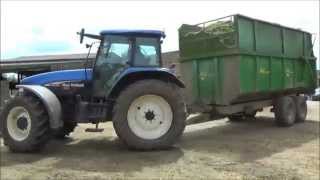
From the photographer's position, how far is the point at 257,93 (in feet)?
42.1

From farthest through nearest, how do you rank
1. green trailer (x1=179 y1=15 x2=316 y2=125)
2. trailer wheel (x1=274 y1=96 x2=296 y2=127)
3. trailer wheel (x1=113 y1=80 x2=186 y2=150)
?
trailer wheel (x1=274 y1=96 x2=296 y2=127), green trailer (x1=179 y1=15 x2=316 y2=125), trailer wheel (x1=113 y1=80 x2=186 y2=150)

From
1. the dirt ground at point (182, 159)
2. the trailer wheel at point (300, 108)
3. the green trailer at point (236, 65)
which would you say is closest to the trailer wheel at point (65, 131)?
the dirt ground at point (182, 159)

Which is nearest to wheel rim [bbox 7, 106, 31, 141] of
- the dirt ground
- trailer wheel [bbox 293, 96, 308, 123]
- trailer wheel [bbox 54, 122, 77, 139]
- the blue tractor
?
the blue tractor

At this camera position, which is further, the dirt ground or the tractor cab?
the tractor cab

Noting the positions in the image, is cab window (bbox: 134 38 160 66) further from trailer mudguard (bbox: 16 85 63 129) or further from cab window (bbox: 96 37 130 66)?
trailer mudguard (bbox: 16 85 63 129)

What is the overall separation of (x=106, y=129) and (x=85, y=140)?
1.51 m

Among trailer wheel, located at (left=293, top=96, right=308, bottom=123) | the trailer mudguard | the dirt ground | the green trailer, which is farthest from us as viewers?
trailer wheel, located at (left=293, top=96, right=308, bottom=123)

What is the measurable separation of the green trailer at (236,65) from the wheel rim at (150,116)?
295cm

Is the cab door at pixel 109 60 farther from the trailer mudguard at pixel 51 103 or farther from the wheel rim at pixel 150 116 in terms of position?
the trailer mudguard at pixel 51 103

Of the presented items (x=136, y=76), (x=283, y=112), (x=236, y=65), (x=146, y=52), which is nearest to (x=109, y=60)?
(x=136, y=76)

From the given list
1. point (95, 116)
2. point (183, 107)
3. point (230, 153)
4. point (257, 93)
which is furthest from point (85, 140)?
point (257, 93)

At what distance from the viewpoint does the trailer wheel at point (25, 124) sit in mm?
9039

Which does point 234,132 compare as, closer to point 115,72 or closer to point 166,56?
point 115,72

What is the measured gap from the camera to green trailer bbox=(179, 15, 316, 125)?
12.0 meters
